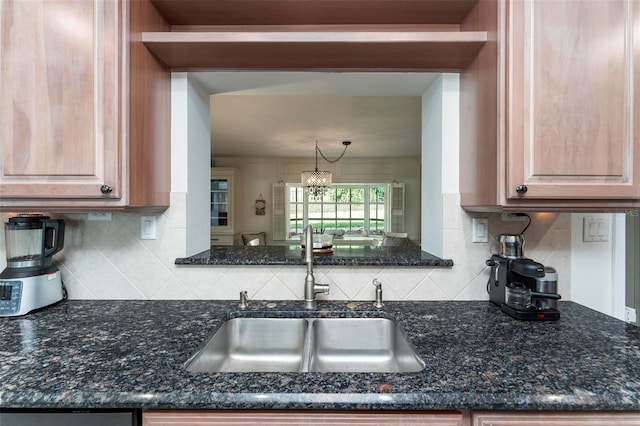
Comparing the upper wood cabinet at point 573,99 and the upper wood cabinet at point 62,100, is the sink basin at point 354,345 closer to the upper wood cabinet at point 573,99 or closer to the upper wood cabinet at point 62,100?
the upper wood cabinet at point 573,99

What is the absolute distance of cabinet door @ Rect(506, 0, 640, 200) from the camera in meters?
1.04

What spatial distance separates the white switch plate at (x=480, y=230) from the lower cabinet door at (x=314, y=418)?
872 mm

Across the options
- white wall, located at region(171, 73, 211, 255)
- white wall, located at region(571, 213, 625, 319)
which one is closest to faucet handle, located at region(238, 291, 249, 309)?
white wall, located at region(171, 73, 211, 255)

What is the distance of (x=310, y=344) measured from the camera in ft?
4.14

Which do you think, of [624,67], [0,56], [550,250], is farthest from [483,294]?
[0,56]

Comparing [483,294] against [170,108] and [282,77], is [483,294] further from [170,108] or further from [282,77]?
[170,108]

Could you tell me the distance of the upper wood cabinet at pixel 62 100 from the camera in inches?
41.5

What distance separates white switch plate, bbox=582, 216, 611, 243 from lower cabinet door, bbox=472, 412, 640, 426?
923mm

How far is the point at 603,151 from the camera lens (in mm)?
1040

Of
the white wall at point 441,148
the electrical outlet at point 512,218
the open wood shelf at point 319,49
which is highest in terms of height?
the open wood shelf at point 319,49

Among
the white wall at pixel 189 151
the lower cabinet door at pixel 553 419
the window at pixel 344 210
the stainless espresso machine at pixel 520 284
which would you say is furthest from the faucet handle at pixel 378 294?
the window at pixel 344 210

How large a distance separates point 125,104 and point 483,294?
1693 mm

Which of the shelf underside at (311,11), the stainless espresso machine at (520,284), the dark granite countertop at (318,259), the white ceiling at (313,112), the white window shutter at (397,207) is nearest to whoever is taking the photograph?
the stainless espresso machine at (520,284)

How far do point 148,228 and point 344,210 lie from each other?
4.97 metres
